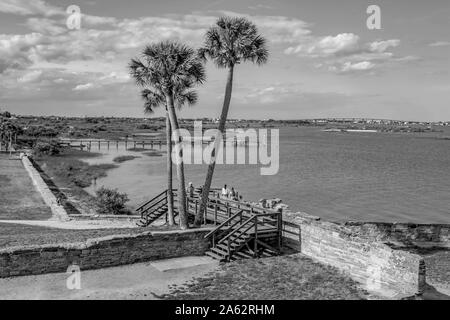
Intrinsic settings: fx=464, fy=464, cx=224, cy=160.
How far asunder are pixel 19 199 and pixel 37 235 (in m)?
15.5

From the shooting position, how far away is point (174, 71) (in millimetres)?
17438

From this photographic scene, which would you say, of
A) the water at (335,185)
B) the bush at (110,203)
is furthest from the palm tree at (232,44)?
the water at (335,185)

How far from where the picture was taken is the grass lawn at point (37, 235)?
15905 millimetres

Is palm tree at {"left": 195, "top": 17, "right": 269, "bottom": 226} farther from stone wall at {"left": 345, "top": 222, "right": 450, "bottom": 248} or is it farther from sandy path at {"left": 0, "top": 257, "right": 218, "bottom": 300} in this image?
stone wall at {"left": 345, "top": 222, "right": 450, "bottom": 248}

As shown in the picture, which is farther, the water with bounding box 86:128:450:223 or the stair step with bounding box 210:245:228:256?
the water with bounding box 86:128:450:223

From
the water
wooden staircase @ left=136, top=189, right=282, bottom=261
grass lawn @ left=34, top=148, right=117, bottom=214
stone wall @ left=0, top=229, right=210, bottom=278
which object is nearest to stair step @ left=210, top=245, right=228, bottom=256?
wooden staircase @ left=136, top=189, right=282, bottom=261

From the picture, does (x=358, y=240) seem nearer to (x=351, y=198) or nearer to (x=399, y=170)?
(x=351, y=198)

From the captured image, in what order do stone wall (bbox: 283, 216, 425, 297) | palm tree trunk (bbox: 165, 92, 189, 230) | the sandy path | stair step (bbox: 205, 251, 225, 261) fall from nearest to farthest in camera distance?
the sandy path < stone wall (bbox: 283, 216, 425, 297) < stair step (bbox: 205, 251, 225, 261) < palm tree trunk (bbox: 165, 92, 189, 230)

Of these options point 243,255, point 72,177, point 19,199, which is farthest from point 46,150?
point 243,255

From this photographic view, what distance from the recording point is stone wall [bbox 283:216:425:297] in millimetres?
12211

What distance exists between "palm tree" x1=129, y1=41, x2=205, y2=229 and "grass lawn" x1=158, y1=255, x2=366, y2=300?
14.9ft

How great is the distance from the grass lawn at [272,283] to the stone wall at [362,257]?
41 cm
